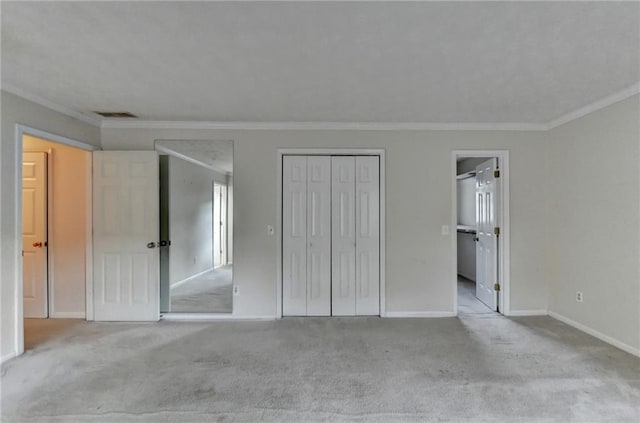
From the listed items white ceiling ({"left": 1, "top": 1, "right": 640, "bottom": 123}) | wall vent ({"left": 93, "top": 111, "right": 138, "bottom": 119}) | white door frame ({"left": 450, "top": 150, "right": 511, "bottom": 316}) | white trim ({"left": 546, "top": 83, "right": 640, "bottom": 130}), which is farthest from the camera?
white door frame ({"left": 450, "top": 150, "right": 511, "bottom": 316})

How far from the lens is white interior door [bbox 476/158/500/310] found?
3943 millimetres

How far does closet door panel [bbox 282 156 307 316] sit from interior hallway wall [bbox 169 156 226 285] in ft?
4.72

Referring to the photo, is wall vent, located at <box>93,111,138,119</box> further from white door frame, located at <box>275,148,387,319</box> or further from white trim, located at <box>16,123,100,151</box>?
white door frame, located at <box>275,148,387,319</box>

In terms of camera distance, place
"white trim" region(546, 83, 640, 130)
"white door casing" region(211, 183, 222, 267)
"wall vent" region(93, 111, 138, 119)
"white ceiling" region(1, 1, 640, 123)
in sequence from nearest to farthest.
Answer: "white ceiling" region(1, 1, 640, 123) < "white trim" region(546, 83, 640, 130) < "wall vent" region(93, 111, 138, 119) < "white door casing" region(211, 183, 222, 267)

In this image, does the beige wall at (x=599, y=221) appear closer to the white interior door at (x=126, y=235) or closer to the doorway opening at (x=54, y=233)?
the white interior door at (x=126, y=235)

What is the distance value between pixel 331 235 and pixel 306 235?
31 cm

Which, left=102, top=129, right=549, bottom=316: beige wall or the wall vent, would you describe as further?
left=102, top=129, right=549, bottom=316: beige wall

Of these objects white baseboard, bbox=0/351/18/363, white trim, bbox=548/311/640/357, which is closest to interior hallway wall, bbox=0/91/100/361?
white baseboard, bbox=0/351/18/363

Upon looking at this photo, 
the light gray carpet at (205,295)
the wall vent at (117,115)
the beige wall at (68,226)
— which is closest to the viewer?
the wall vent at (117,115)

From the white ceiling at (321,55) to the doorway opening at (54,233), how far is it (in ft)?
3.02

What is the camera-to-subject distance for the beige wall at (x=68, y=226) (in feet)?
12.1

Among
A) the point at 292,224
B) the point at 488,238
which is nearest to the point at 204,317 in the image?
the point at 292,224

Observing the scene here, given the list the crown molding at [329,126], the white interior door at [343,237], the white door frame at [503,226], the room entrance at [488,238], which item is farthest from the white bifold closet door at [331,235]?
the room entrance at [488,238]

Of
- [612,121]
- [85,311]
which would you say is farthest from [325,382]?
[612,121]
